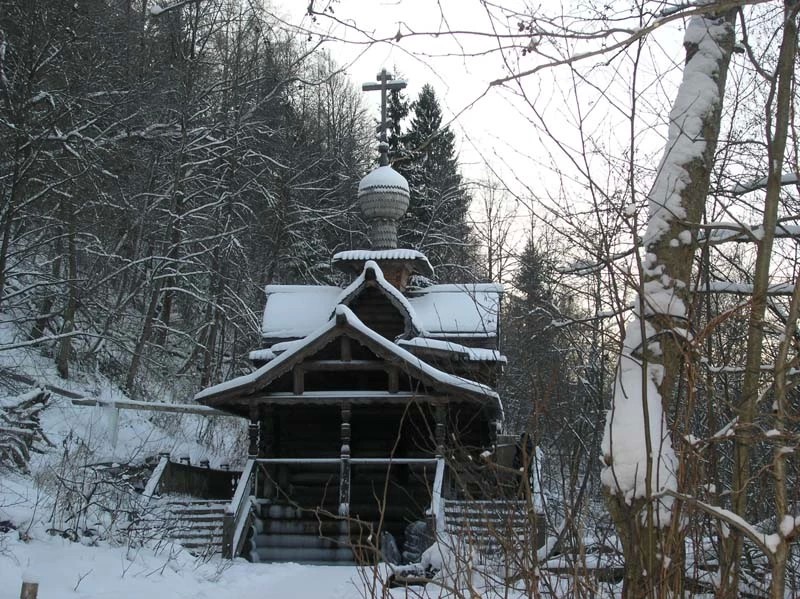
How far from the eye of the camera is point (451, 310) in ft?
57.5

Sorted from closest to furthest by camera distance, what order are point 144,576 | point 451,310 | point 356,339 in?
point 144,576 < point 356,339 < point 451,310

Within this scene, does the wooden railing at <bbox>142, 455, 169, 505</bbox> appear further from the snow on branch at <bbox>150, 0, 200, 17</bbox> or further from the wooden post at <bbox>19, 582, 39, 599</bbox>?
the snow on branch at <bbox>150, 0, 200, 17</bbox>

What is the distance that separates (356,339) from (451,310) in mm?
4380

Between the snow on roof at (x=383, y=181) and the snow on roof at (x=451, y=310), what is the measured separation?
7.81 feet

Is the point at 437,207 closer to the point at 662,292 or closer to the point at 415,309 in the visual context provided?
the point at 415,309

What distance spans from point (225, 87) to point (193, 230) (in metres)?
4.25

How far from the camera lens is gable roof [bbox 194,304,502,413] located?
42.5 feet

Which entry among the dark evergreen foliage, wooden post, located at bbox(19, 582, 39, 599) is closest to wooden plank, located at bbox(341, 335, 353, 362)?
the dark evergreen foliage

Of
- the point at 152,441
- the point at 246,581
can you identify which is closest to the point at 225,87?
the point at 152,441

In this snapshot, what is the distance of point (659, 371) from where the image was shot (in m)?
3.60

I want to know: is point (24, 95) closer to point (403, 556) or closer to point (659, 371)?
point (403, 556)

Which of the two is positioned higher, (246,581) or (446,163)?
(446,163)

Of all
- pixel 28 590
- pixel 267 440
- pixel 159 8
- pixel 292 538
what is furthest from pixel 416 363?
pixel 159 8

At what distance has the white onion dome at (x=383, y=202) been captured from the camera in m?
18.8
